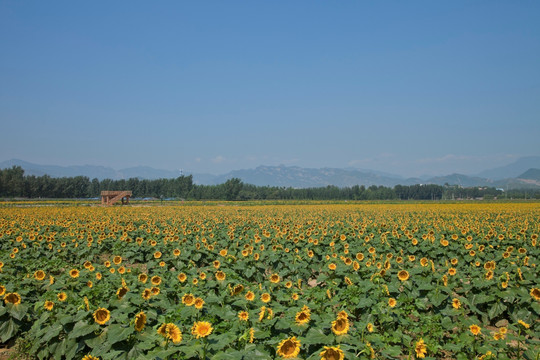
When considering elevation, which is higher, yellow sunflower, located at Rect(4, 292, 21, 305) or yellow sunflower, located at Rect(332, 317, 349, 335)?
yellow sunflower, located at Rect(332, 317, 349, 335)

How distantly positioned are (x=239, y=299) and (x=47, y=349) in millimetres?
2694

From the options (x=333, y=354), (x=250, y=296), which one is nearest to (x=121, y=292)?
(x=250, y=296)

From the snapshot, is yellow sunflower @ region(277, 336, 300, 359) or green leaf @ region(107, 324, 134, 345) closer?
yellow sunflower @ region(277, 336, 300, 359)

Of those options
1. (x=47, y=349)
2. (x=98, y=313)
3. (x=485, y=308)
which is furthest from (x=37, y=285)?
(x=485, y=308)

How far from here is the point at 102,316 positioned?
168 inches

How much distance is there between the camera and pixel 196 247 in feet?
34.6

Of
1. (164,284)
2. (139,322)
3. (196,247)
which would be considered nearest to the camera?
(139,322)

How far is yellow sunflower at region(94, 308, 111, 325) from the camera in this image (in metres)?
4.23

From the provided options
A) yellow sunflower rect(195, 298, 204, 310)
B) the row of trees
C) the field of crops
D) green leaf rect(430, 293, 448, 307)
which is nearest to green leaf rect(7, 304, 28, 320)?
the field of crops

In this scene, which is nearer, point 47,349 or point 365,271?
point 47,349

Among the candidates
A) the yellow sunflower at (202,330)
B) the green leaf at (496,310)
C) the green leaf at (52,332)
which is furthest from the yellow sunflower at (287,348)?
the green leaf at (496,310)

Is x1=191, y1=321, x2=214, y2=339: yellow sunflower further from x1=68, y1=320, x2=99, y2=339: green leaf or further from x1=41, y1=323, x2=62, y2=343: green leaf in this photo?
x1=41, y1=323, x2=62, y2=343: green leaf

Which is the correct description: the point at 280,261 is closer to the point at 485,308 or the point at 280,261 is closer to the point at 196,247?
the point at 196,247

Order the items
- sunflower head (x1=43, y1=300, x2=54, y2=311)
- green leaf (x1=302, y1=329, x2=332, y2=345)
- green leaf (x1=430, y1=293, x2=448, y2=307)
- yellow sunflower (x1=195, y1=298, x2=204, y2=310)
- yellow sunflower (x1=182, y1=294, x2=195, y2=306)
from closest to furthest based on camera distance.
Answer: green leaf (x1=302, y1=329, x2=332, y2=345), yellow sunflower (x1=195, y1=298, x2=204, y2=310), yellow sunflower (x1=182, y1=294, x2=195, y2=306), sunflower head (x1=43, y1=300, x2=54, y2=311), green leaf (x1=430, y1=293, x2=448, y2=307)
